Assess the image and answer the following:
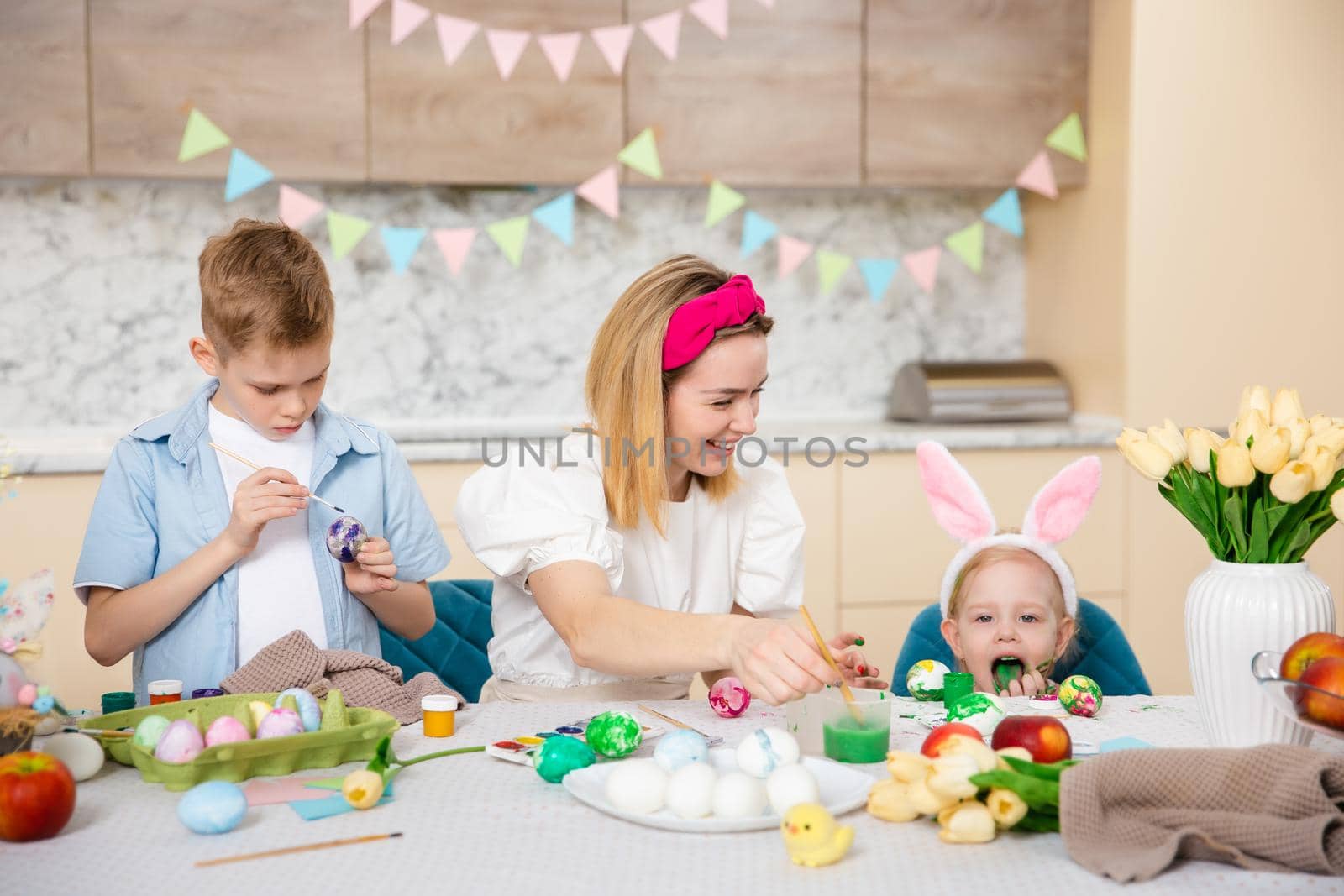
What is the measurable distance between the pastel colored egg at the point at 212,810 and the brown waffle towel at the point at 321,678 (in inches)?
12.4

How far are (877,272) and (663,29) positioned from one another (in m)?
0.92

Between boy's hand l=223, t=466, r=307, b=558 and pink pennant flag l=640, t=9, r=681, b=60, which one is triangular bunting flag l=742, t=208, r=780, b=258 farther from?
boy's hand l=223, t=466, r=307, b=558

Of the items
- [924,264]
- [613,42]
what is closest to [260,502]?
[613,42]

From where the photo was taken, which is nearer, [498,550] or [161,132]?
[498,550]

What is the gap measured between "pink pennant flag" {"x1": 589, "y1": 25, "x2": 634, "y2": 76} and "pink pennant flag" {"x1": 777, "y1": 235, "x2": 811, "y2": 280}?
0.69 metres

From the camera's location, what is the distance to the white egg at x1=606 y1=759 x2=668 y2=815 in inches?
42.2

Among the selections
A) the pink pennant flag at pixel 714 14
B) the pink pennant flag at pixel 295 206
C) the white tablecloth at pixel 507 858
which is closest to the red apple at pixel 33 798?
the white tablecloth at pixel 507 858

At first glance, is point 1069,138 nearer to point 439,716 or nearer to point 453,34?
point 453,34

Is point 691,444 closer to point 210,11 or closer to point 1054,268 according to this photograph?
point 210,11

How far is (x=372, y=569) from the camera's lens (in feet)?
5.42

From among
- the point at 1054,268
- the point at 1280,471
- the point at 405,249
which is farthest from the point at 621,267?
the point at 1280,471

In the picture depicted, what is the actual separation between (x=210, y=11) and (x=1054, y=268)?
2283 mm

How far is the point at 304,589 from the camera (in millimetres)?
1726

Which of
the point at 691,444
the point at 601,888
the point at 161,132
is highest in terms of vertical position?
the point at 161,132
